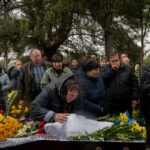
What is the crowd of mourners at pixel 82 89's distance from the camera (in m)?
2.48

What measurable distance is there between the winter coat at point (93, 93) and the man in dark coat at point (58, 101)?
1.66 ft

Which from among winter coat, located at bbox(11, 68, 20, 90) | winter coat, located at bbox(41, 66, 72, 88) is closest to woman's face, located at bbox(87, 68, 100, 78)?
winter coat, located at bbox(41, 66, 72, 88)

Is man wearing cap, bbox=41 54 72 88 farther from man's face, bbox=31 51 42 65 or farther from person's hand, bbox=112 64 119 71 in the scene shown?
person's hand, bbox=112 64 119 71

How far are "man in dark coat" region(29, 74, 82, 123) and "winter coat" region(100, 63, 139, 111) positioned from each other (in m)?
1.31

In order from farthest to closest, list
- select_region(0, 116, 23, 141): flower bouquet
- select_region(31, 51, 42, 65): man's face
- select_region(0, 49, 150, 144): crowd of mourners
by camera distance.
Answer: select_region(31, 51, 42, 65): man's face → select_region(0, 49, 150, 144): crowd of mourners → select_region(0, 116, 23, 141): flower bouquet

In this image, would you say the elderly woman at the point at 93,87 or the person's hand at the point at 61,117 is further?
the elderly woman at the point at 93,87

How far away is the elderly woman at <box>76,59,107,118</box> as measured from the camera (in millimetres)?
3146

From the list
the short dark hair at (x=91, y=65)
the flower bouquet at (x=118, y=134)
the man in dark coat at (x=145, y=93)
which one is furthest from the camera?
the short dark hair at (x=91, y=65)

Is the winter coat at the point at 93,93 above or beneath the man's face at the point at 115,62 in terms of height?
beneath

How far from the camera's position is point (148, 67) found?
312cm

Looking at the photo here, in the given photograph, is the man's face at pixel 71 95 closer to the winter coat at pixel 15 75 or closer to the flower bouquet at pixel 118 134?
the flower bouquet at pixel 118 134

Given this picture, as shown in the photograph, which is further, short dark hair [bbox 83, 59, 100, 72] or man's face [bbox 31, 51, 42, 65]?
man's face [bbox 31, 51, 42, 65]

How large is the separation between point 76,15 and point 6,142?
8.60 m

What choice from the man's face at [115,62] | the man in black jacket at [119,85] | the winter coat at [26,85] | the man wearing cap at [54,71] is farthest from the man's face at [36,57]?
the man's face at [115,62]
